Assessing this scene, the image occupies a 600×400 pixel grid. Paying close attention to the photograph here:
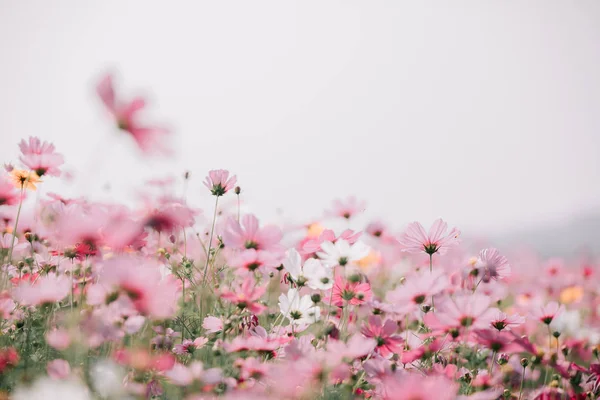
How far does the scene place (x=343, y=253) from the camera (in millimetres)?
1104

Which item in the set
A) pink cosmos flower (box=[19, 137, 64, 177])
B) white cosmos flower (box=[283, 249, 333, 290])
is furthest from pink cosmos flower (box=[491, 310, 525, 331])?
pink cosmos flower (box=[19, 137, 64, 177])

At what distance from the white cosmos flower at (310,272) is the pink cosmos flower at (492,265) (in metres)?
0.37

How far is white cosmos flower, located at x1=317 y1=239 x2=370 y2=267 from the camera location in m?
1.10

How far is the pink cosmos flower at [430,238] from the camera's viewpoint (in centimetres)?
112

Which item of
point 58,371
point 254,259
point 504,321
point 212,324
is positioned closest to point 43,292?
point 58,371

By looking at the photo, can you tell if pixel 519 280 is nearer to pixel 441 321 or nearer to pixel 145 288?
pixel 441 321

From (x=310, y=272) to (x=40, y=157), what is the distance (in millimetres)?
792

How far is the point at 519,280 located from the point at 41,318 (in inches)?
114

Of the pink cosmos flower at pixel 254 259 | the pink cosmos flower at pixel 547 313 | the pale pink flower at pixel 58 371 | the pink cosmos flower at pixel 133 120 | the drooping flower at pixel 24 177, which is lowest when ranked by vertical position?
the pale pink flower at pixel 58 371

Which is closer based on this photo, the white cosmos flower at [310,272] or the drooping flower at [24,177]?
the white cosmos flower at [310,272]

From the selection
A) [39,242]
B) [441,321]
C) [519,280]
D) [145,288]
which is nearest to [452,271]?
[441,321]

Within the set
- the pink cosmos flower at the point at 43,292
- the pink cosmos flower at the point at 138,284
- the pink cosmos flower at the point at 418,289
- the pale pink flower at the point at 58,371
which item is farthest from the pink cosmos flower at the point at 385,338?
the pink cosmos flower at the point at 43,292

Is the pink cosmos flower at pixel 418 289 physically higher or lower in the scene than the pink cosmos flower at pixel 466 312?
higher

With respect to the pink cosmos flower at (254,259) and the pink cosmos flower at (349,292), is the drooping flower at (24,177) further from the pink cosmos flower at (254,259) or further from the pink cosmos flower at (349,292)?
the pink cosmos flower at (349,292)
